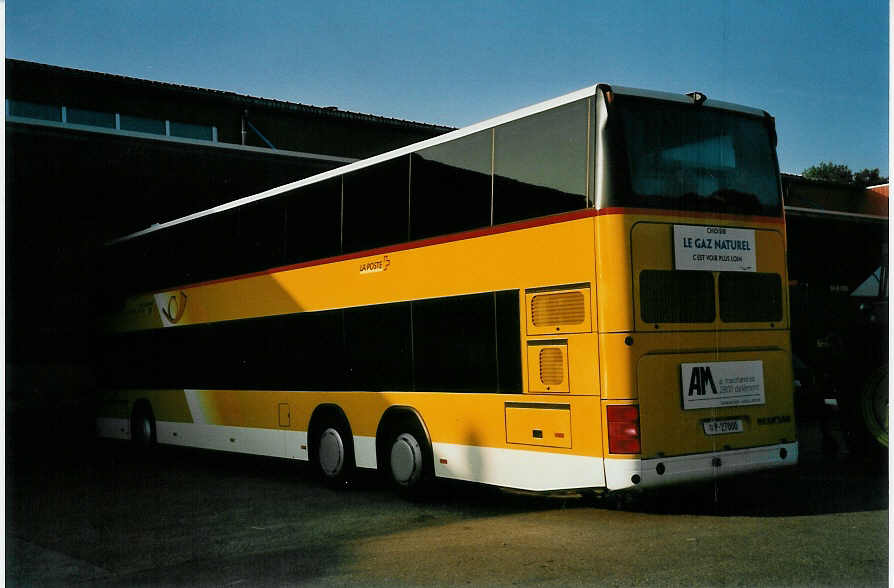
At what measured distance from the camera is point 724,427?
901cm

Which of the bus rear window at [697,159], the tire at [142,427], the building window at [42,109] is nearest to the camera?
the bus rear window at [697,159]

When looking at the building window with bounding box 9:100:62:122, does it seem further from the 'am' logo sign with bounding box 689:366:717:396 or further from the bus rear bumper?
the bus rear bumper

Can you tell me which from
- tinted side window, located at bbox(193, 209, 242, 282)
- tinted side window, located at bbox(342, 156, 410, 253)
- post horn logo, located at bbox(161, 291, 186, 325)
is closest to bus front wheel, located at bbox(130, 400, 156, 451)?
post horn logo, located at bbox(161, 291, 186, 325)

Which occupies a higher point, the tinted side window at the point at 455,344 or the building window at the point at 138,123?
the building window at the point at 138,123

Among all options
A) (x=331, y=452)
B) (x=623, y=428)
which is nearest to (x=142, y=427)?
(x=331, y=452)

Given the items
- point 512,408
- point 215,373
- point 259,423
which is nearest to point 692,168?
point 512,408

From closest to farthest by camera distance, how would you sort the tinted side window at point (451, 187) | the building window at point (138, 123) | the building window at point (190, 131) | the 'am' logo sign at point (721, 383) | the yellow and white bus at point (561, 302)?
the yellow and white bus at point (561, 302) → the 'am' logo sign at point (721, 383) → the tinted side window at point (451, 187) → the building window at point (138, 123) → the building window at point (190, 131)

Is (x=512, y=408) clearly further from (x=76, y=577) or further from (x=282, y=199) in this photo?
(x=282, y=199)

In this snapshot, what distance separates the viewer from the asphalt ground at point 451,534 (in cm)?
702

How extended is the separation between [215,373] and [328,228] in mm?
3653

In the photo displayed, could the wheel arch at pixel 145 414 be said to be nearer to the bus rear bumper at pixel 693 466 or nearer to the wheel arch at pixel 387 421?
the wheel arch at pixel 387 421

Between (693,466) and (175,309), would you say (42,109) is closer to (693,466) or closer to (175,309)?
(175,309)

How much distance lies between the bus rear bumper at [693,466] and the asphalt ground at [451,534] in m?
0.39

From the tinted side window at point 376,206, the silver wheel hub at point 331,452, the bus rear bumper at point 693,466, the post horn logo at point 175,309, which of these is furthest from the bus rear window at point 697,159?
A: the post horn logo at point 175,309
